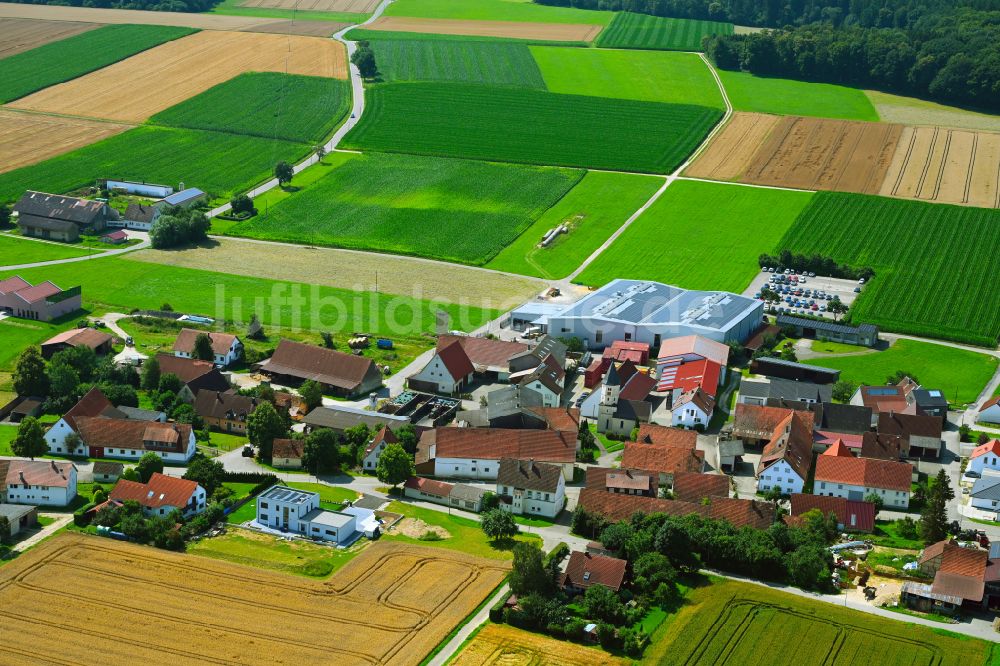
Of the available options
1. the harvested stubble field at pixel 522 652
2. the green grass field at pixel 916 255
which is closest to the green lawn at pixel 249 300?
the green grass field at pixel 916 255

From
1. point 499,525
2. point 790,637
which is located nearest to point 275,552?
point 499,525

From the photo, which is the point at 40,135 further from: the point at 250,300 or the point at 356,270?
the point at 250,300

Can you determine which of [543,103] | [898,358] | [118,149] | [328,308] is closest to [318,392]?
[328,308]

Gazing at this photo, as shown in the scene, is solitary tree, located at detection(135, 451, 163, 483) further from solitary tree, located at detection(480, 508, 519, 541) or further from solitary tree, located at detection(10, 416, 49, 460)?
solitary tree, located at detection(480, 508, 519, 541)

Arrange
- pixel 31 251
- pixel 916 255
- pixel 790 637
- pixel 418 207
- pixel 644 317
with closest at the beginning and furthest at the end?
pixel 790 637 → pixel 644 317 → pixel 31 251 → pixel 916 255 → pixel 418 207

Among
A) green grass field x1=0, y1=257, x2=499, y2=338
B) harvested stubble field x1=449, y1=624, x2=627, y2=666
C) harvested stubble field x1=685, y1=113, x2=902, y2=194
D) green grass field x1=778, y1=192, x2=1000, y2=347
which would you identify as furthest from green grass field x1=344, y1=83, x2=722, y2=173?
harvested stubble field x1=449, y1=624, x2=627, y2=666

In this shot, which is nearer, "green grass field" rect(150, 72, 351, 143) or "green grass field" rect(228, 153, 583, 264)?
"green grass field" rect(228, 153, 583, 264)
